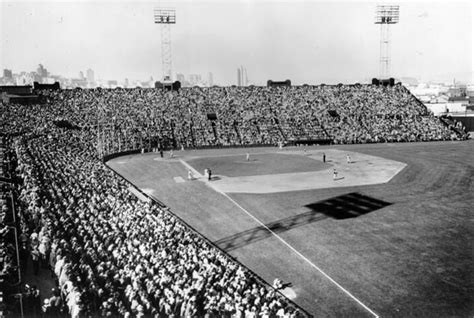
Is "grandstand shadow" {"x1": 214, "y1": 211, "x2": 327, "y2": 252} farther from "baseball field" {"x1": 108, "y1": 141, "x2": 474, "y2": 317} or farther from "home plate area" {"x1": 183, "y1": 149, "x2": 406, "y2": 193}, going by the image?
"home plate area" {"x1": 183, "y1": 149, "x2": 406, "y2": 193}

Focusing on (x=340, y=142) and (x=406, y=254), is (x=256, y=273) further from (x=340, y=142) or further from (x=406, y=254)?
(x=340, y=142)

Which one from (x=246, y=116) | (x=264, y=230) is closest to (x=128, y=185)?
(x=264, y=230)

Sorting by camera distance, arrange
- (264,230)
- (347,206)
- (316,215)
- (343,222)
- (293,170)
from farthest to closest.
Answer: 1. (293,170)
2. (347,206)
3. (316,215)
4. (343,222)
5. (264,230)

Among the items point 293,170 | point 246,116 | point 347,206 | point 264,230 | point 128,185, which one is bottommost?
point 264,230

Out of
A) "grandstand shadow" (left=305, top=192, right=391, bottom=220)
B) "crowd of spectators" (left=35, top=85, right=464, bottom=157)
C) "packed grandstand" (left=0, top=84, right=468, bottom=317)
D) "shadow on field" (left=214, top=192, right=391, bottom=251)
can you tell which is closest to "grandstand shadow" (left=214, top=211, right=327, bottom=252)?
"shadow on field" (left=214, top=192, right=391, bottom=251)

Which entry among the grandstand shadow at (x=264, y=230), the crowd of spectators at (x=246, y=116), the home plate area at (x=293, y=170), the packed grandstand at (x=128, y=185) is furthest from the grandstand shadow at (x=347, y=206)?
the crowd of spectators at (x=246, y=116)

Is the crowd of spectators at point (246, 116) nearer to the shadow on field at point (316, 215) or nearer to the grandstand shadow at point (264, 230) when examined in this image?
the shadow on field at point (316, 215)

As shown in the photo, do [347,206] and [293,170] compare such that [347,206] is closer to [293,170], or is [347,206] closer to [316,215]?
[316,215]

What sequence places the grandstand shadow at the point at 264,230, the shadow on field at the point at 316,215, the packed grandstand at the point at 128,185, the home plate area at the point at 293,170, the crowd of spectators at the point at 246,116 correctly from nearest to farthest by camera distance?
the packed grandstand at the point at 128,185
the grandstand shadow at the point at 264,230
the shadow on field at the point at 316,215
the home plate area at the point at 293,170
the crowd of spectators at the point at 246,116
